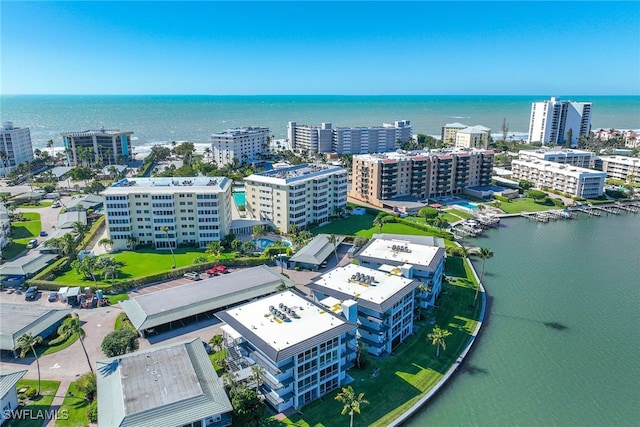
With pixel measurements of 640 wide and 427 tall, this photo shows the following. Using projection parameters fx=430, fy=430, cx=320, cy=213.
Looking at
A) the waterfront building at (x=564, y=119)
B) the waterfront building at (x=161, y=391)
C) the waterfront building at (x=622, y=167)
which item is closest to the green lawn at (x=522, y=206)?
the waterfront building at (x=622, y=167)

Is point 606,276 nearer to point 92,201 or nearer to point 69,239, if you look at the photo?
point 69,239

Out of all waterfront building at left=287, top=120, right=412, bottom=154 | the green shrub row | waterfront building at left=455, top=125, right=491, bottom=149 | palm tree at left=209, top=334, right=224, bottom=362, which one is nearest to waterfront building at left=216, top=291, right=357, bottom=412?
palm tree at left=209, top=334, right=224, bottom=362

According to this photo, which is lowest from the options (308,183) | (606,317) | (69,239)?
(606,317)

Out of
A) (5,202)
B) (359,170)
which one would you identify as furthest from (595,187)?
(5,202)

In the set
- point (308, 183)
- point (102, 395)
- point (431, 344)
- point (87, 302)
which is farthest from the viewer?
point (308, 183)

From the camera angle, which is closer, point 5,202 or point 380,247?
point 380,247

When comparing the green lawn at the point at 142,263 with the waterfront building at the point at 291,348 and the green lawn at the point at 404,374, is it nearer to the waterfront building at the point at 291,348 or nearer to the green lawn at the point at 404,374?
the waterfront building at the point at 291,348
